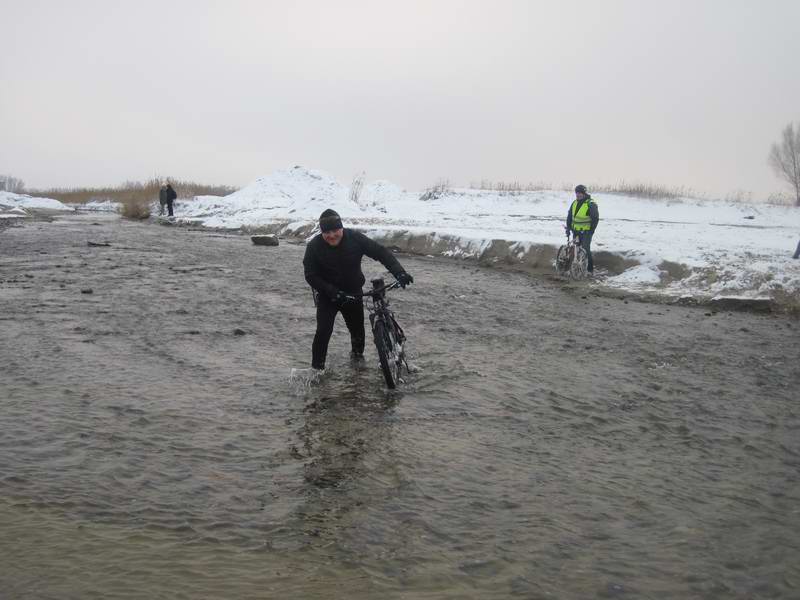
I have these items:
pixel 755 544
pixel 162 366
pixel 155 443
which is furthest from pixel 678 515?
pixel 162 366

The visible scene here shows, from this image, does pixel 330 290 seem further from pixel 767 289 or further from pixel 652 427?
pixel 767 289

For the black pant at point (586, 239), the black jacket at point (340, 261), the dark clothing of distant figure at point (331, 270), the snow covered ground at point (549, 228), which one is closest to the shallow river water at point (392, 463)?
the dark clothing of distant figure at point (331, 270)

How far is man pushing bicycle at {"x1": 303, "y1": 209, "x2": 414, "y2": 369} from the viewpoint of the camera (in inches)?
267

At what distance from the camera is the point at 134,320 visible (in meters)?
9.22


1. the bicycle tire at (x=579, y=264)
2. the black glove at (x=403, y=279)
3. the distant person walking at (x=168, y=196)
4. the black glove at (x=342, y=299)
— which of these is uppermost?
the distant person walking at (x=168, y=196)

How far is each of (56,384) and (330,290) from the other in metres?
2.84

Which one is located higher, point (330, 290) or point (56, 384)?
point (330, 290)

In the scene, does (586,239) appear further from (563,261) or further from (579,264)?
(563,261)

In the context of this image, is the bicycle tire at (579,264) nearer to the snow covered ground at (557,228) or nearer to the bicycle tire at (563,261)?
the bicycle tire at (563,261)

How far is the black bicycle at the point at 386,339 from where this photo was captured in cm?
647

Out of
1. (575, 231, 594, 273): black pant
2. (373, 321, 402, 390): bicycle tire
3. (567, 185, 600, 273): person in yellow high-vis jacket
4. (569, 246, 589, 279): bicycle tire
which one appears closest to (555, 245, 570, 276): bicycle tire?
(569, 246, 589, 279): bicycle tire

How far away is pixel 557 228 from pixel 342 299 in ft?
61.1

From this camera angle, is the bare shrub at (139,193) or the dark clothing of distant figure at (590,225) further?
the bare shrub at (139,193)

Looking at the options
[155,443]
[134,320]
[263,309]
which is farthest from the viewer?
[263,309]
